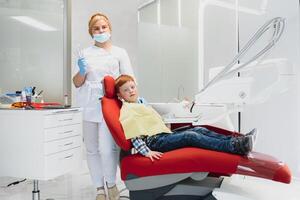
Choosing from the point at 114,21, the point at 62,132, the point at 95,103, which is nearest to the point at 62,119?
the point at 62,132

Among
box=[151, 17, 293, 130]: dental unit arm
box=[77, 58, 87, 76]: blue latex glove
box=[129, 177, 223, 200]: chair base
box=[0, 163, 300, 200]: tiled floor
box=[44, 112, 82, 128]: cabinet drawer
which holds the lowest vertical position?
box=[0, 163, 300, 200]: tiled floor

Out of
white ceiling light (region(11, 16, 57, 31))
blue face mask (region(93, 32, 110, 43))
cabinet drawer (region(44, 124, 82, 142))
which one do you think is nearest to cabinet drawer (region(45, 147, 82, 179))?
cabinet drawer (region(44, 124, 82, 142))

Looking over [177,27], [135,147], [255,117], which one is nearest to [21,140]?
[135,147]

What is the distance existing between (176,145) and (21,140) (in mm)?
1064

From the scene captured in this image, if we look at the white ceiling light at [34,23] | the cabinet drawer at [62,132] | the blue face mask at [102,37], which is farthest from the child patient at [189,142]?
the white ceiling light at [34,23]

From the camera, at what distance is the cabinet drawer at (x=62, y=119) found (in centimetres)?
211

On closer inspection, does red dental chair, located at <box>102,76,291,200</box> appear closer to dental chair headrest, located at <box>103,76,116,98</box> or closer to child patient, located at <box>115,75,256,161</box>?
child patient, located at <box>115,75,256,161</box>

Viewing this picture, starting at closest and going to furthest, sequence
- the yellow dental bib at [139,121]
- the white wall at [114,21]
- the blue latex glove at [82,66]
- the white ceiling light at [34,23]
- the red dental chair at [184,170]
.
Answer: the red dental chair at [184,170], the yellow dental bib at [139,121], the blue latex glove at [82,66], the white ceiling light at [34,23], the white wall at [114,21]

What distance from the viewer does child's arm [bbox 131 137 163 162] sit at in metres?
1.70

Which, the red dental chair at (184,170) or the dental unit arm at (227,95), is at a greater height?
the dental unit arm at (227,95)

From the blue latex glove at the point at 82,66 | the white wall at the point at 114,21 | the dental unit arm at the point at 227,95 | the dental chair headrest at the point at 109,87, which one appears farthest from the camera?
the white wall at the point at 114,21

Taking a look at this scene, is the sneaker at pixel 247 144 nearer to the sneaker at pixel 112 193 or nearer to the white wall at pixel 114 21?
the sneaker at pixel 112 193

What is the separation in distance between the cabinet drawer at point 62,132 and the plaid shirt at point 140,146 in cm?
65

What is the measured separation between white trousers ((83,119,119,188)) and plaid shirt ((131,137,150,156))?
0.51 meters
